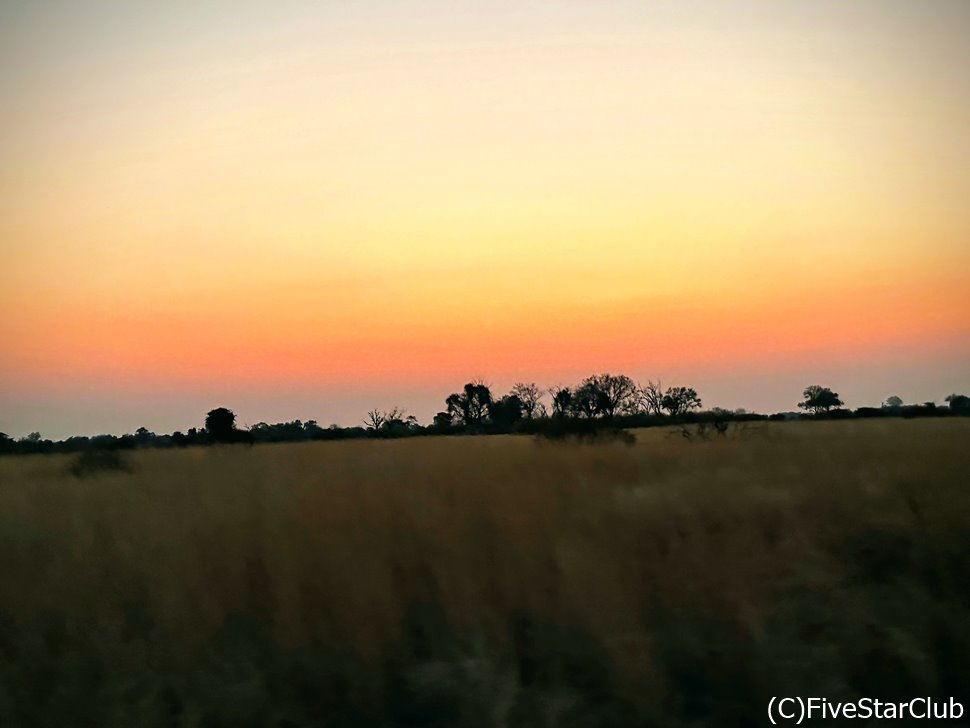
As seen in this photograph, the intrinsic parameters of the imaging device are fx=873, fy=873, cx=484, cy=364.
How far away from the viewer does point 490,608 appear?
19.7 feet

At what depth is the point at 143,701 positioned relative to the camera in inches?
195

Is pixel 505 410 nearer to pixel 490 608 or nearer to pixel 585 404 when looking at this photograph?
pixel 585 404

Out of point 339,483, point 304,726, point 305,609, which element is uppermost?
point 339,483

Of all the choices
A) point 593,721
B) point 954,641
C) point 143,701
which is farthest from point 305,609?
point 954,641

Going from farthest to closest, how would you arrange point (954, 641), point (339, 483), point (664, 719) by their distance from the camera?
1. point (339, 483)
2. point (954, 641)
3. point (664, 719)

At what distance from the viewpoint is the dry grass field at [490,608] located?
4.94 meters

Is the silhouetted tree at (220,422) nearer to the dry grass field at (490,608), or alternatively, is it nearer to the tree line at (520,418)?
the tree line at (520,418)

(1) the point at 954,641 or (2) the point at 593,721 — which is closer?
(2) the point at 593,721

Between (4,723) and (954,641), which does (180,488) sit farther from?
(954,641)

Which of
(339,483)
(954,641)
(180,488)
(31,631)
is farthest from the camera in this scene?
(180,488)

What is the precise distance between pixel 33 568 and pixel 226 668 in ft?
10.3

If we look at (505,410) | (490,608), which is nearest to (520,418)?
(505,410)

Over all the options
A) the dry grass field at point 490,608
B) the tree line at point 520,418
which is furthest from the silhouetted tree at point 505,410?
the dry grass field at point 490,608

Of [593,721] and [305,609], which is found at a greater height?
[305,609]
